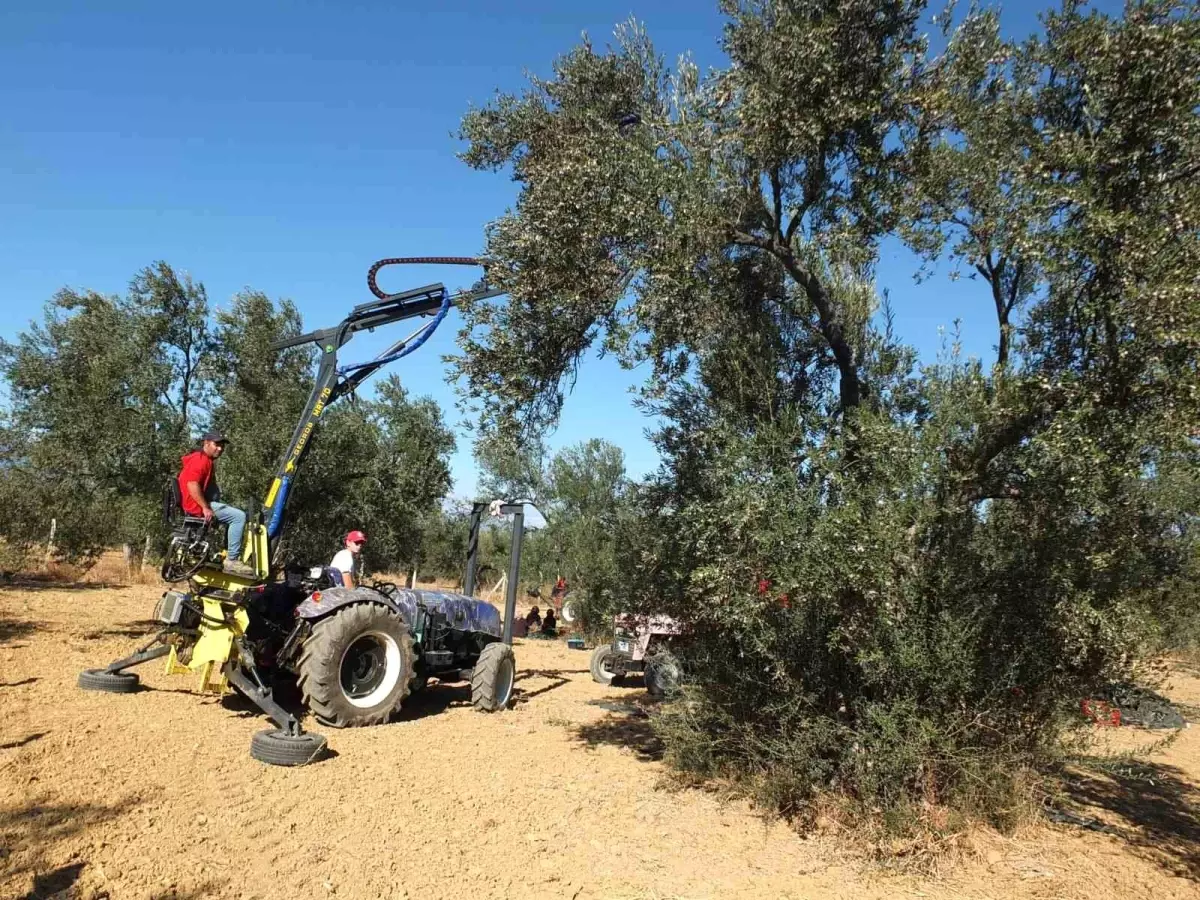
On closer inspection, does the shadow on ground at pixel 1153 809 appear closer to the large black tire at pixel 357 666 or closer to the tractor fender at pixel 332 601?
the large black tire at pixel 357 666

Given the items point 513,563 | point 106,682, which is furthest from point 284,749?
point 513,563

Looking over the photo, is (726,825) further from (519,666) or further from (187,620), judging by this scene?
(519,666)

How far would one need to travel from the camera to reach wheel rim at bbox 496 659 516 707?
8.79 m

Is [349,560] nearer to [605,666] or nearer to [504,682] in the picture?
[504,682]

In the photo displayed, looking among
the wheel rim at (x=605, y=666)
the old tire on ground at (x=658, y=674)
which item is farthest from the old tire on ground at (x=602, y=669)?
the old tire on ground at (x=658, y=674)

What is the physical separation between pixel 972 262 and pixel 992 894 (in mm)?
4702

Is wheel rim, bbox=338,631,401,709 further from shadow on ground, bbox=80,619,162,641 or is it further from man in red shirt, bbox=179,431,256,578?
shadow on ground, bbox=80,619,162,641

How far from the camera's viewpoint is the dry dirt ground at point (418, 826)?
396cm

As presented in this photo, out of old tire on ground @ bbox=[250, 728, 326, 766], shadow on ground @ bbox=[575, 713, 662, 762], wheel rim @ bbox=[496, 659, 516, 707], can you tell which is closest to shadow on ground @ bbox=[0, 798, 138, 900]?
old tire on ground @ bbox=[250, 728, 326, 766]

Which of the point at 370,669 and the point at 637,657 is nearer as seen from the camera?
the point at 370,669

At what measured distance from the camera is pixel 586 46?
24.4 ft

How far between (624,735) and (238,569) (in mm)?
4399

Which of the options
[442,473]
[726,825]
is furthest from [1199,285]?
[442,473]

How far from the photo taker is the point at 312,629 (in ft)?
23.6
